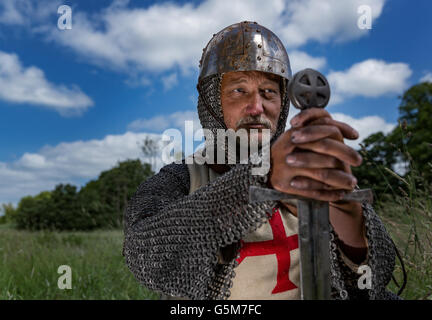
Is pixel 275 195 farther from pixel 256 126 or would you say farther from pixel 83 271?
pixel 83 271

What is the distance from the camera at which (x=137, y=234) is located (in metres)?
2.13

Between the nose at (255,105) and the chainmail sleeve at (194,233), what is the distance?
709 millimetres

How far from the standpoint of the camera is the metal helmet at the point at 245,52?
2.55 metres

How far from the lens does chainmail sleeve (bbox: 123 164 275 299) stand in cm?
168

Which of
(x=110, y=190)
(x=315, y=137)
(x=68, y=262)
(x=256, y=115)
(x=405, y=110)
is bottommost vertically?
(x=68, y=262)

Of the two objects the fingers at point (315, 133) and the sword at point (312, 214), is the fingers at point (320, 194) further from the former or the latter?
the fingers at point (315, 133)

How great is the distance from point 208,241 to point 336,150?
795mm

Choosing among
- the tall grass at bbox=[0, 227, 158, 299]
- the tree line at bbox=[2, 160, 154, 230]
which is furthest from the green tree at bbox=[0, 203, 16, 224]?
the tall grass at bbox=[0, 227, 158, 299]

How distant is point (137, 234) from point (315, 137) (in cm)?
129

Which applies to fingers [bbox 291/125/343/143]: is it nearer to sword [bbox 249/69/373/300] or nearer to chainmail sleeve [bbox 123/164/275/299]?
sword [bbox 249/69/373/300]

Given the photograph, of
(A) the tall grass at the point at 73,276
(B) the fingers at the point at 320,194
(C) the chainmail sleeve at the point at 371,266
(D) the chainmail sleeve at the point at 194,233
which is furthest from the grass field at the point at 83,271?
(B) the fingers at the point at 320,194

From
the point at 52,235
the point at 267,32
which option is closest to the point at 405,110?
the point at 52,235

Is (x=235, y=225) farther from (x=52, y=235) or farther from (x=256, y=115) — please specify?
(x=52, y=235)
